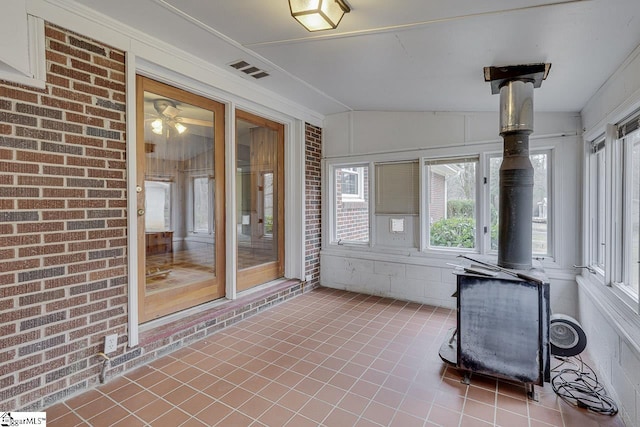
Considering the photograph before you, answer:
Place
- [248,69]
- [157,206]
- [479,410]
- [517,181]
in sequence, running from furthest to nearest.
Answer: [248,69], [157,206], [517,181], [479,410]

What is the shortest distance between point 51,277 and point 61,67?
1.43 metres

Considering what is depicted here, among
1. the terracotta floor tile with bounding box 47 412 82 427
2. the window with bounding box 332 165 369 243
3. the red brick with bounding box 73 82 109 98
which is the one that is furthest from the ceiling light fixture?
the window with bounding box 332 165 369 243

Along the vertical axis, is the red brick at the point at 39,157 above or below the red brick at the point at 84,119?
below

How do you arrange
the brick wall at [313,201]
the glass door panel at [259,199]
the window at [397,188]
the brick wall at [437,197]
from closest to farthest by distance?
the glass door panel at [259,199] → the brick wall at [437,197] → the window at [397,188] → the brick wall at [313,201]

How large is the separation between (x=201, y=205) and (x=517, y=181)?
10.2 feet

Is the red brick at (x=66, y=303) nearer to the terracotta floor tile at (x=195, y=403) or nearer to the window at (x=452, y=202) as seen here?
the terracotta floor tile at (x=195, y=403)

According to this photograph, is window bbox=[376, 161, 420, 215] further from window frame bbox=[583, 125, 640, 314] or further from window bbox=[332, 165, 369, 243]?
window frame bbox=[583, 125, 640, 314]

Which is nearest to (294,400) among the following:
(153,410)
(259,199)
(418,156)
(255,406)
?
(255,406)

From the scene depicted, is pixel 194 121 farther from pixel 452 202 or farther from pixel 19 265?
pixel 452 202

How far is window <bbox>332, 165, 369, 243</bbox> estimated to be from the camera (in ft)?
16.6

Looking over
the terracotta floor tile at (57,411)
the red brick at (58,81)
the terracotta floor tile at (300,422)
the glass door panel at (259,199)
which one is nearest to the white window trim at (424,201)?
the glass door panel at (259,199)

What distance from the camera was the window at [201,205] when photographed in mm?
3525

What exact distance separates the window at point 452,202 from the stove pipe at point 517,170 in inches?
52.3

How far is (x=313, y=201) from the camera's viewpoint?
496 cm
